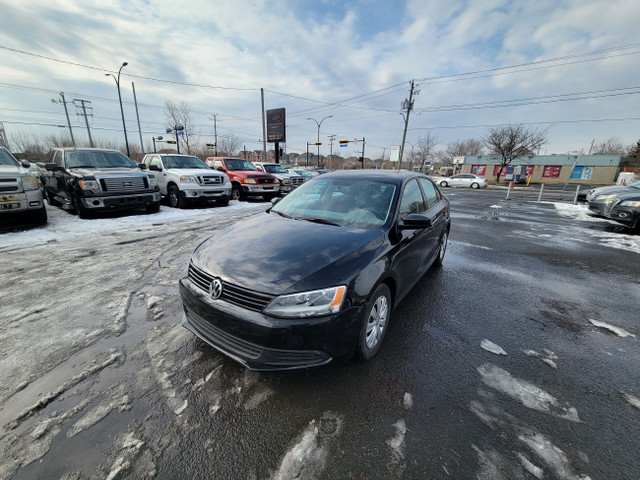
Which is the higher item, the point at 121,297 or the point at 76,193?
the point at 76,193

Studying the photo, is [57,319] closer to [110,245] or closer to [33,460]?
[33,460]

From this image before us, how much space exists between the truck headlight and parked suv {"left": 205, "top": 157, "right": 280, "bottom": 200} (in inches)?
221

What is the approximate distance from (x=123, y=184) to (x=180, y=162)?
3.21 m

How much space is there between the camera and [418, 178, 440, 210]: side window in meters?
4.01

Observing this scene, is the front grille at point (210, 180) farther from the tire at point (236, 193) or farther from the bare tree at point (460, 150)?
the bare tree at point (460, 150)

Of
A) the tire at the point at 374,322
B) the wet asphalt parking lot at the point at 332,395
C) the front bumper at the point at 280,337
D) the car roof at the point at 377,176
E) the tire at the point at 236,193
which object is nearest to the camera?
the wet asphalt parking lot at the point at 332,395

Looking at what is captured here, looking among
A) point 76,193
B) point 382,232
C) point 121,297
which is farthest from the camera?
point 76,193

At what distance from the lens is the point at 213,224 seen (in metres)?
7.76

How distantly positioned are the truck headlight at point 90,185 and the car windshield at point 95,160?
1.02 meters

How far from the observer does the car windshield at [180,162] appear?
34.1ft

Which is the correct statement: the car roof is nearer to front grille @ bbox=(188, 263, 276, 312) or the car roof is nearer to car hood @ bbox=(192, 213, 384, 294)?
car hood @ bbox=(192, 213, 384, 294)

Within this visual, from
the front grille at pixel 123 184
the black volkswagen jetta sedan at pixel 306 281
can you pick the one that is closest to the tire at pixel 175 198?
the front grille at pixel 123 184

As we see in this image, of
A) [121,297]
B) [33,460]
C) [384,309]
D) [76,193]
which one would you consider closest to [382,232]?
[384,309]

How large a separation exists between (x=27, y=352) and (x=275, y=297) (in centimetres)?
242
